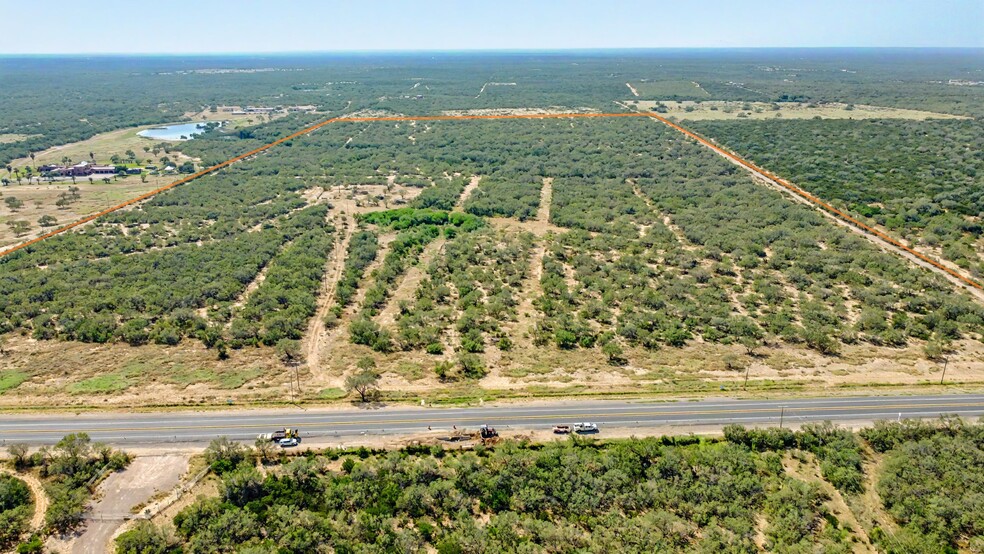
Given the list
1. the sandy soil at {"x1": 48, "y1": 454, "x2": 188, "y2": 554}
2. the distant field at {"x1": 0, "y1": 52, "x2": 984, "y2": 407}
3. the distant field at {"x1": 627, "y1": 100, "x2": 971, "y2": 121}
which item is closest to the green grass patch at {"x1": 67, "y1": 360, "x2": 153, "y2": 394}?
the distant field at {"x1": 0, "y1": 52, "x2": 984, "y2": 407}

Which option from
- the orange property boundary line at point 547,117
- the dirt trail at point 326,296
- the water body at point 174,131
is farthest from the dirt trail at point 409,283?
the water body at point 174,131

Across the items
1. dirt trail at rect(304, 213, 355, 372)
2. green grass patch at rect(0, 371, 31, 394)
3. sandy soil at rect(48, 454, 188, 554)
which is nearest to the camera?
sandy soil at rect(48, 454, 188, 554)

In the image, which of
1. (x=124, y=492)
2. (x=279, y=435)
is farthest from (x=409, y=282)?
(x=124, y=492)

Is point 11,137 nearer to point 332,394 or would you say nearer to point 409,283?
point 409,283

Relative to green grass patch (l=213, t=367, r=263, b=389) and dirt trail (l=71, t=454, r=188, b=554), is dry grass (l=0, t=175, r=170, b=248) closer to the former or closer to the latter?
green grass patch (l=213, t=367, r=263, b=389)

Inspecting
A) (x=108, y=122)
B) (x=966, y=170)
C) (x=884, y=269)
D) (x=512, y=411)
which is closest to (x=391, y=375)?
(x=512, y=411)

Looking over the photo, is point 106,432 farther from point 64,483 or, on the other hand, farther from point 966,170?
point 966,170

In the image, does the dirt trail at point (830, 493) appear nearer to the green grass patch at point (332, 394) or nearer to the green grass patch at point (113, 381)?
the green grass patch at point (332, 394)
